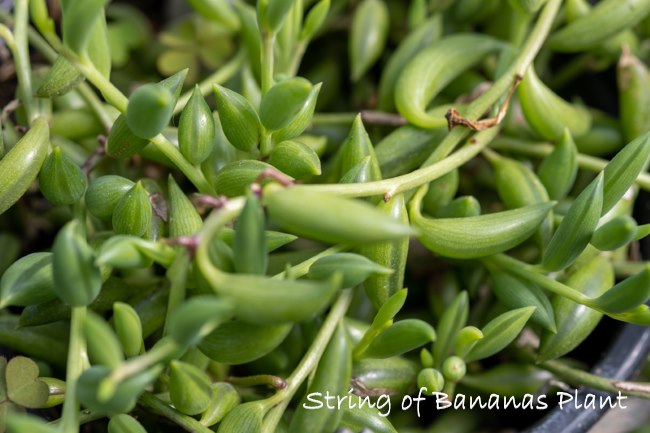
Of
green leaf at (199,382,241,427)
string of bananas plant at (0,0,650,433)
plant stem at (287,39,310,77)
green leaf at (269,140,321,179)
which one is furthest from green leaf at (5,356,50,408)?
plant stem at (287,39,310,77)

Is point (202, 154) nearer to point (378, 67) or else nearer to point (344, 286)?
point (344, 286)

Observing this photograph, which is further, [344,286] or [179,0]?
[179,0]

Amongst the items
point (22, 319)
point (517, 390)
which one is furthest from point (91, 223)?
point (517, 390)

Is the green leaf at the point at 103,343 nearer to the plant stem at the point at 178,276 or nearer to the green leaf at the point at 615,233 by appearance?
the plant stem at the point at 178,276

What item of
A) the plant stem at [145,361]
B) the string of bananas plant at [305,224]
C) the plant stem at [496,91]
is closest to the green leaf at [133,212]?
the string of bananas plant at [305,224]

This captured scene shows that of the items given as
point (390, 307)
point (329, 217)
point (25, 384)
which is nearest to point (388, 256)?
point (390, 307)

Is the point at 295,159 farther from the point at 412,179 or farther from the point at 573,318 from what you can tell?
the point at 573,318

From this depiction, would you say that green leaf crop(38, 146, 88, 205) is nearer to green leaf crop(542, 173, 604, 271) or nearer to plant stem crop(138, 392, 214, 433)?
plant stem crop(138, 392, 214, 433)
